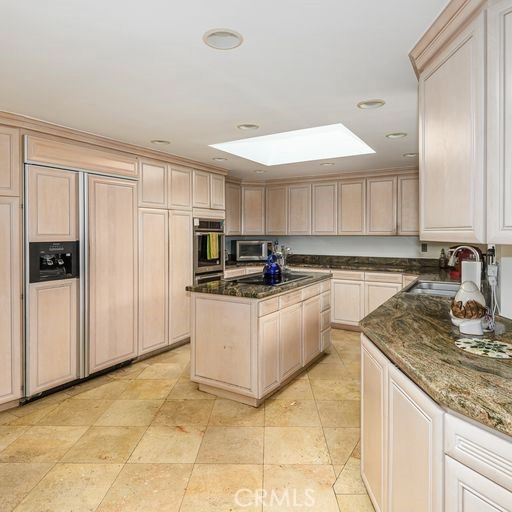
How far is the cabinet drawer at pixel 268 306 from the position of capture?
279cm

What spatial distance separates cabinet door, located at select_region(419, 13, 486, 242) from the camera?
1.41 meters

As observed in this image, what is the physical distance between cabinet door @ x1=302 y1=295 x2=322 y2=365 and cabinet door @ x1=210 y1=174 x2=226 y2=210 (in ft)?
6.41

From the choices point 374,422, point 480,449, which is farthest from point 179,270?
point 480,449

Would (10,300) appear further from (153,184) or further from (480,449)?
(480,449)

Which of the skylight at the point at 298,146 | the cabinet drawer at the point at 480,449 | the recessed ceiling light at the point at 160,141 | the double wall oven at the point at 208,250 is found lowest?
the cabinet drawer at the point at 480,449

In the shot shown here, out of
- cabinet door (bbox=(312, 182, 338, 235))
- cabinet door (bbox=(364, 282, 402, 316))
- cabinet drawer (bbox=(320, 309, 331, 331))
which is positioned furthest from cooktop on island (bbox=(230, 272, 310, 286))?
cabinet door (bbox=(312, 182, 338, 235))

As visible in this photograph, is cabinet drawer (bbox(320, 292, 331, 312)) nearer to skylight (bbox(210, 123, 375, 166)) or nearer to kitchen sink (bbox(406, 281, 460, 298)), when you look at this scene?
kitchen sink (bbox(406, 281, 460, 298))

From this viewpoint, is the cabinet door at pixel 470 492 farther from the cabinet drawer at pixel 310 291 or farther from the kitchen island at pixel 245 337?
the cabinet drawer at pixel 310 291

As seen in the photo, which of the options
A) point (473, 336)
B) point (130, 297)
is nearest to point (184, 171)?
point (130, 297)

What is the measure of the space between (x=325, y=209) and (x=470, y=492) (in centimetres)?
463

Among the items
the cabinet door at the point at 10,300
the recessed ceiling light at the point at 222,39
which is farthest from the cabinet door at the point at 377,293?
the cabinet door at the point at 10,300

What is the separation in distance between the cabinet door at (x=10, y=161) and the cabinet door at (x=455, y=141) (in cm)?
283

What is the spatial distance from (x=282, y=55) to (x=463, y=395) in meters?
1.70

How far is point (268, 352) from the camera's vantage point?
288 centimetres
